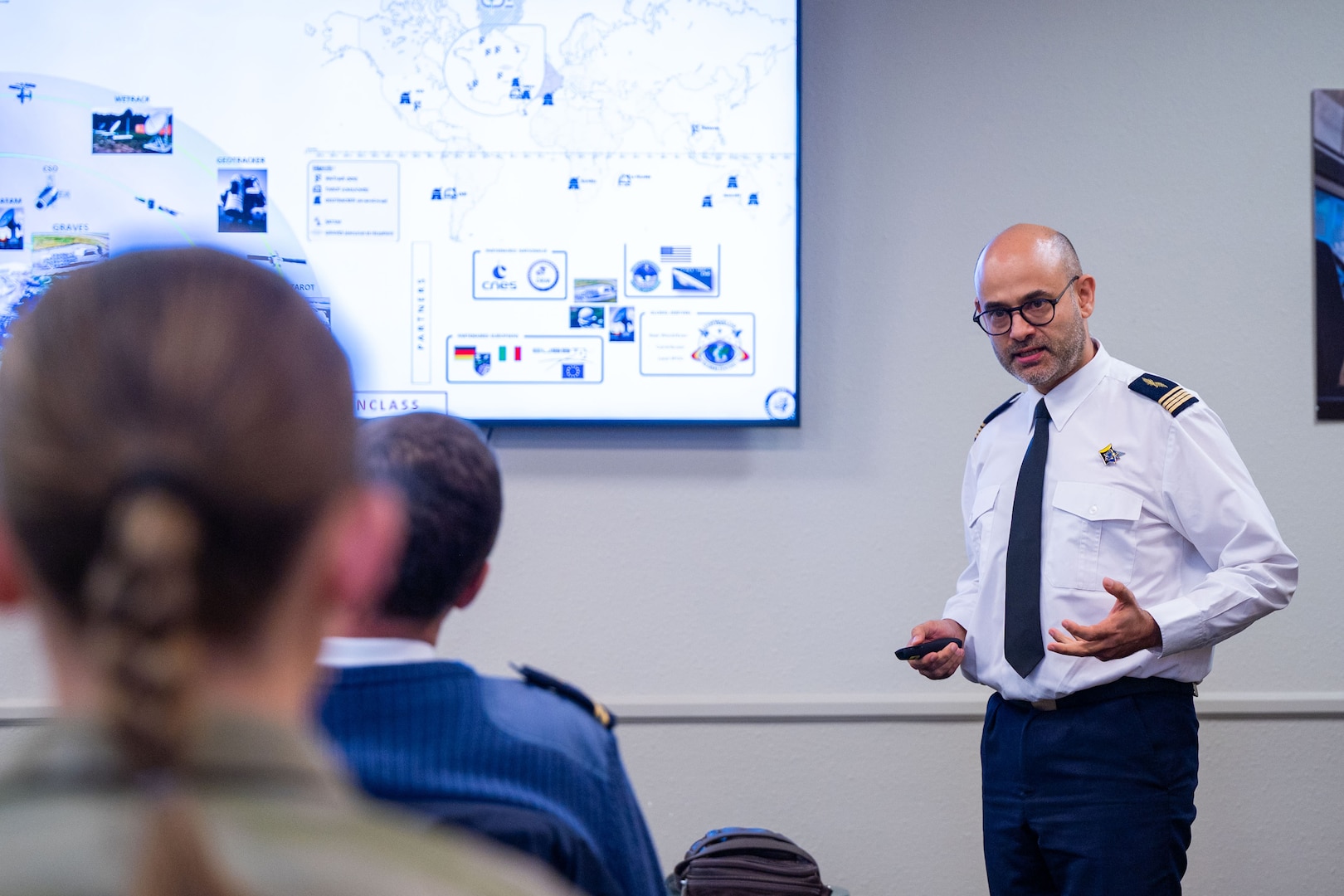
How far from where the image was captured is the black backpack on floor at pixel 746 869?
2008mm

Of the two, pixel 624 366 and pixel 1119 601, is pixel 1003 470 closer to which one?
pixel 1119 601

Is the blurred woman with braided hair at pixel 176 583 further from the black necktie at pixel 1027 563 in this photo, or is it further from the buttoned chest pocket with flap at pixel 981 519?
the buttoned chest pocket with flap at pixel 981 519

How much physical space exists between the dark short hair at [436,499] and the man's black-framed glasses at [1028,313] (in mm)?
1139

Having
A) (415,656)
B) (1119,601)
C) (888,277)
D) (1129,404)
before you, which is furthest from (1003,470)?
(415,656)

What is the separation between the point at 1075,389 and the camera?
6.23 feet

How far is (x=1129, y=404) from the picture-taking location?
1859mm

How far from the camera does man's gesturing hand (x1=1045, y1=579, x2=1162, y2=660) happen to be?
1.61 meters

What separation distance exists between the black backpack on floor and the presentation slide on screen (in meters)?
0.94

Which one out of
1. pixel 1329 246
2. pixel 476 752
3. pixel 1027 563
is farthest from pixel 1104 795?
pixel 1329 246

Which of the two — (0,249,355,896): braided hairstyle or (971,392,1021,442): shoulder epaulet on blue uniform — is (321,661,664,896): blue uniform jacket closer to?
(0,249,355,896): braided hairstyle

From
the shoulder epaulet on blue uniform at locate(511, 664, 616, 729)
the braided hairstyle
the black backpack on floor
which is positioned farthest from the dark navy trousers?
the braided hairstyle

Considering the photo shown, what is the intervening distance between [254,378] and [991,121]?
7.83 feet

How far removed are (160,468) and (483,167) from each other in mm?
2119

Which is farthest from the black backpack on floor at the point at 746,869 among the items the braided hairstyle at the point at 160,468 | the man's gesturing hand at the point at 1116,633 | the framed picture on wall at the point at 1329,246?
the braided hairstyle at the point at 160,468
